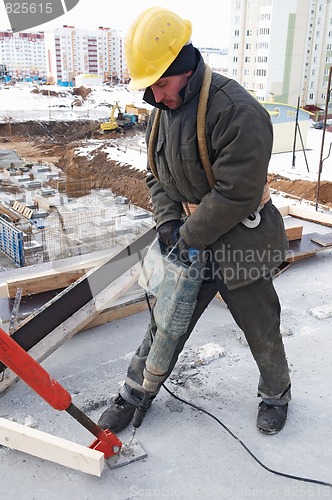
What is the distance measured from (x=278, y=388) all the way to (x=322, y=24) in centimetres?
5354

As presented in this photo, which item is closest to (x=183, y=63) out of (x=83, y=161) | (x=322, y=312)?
(x=322, y=312)

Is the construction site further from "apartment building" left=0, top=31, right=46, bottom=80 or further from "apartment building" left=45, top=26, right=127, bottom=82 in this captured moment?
"apartment building" left=0, top=31, right=46, bottom=80

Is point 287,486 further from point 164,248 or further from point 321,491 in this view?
point 164,248

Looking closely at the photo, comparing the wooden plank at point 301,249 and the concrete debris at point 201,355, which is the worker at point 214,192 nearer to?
the concrete debris at point 201,355

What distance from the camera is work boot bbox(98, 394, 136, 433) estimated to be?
238 centimetres

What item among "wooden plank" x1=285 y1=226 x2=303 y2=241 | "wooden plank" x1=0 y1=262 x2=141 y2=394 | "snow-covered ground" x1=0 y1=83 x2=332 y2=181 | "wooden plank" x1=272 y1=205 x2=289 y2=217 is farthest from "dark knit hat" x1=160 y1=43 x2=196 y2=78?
"wooden plank" x1=272 y1=205 x2=289 y2=217

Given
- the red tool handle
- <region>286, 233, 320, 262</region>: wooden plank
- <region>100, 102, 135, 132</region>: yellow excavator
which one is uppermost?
the red tool handle

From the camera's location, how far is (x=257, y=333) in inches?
91.2

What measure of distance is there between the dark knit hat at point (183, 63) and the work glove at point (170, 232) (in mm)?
739

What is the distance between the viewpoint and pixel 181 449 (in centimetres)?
230

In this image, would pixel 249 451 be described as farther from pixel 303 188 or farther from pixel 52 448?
pixel 303 188

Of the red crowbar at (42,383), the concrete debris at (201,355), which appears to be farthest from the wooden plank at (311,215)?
the red crowbar at (42,383)

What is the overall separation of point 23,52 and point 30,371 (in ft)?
442

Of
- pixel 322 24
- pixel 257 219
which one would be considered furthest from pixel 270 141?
pixel 322 24
